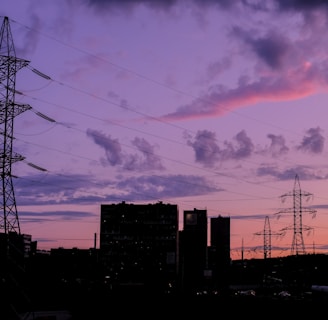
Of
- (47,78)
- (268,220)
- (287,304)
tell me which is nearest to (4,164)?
(47,78)

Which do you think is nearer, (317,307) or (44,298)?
(317,307)

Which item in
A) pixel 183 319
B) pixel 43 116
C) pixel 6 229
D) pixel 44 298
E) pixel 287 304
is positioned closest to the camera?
pixel 6 229

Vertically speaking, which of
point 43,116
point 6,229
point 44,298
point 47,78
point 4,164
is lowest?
point 44,298

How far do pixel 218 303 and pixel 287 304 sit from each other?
316 inches

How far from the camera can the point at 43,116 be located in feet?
192

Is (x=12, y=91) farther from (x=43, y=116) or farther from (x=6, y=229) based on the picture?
(x=6, y=229)

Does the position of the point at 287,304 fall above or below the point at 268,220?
below

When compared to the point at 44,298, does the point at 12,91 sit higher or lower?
higher

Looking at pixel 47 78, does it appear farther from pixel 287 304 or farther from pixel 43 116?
pixel 287 304

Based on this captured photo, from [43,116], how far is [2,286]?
18325 millimetres

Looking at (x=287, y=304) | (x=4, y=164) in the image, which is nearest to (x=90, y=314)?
(x=4, y=164)

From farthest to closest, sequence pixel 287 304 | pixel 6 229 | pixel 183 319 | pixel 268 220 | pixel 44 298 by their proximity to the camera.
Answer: pixel 268 220 → pixel 44 298 → pixel 287 304 → pixel 183 319 → pixel 6 229

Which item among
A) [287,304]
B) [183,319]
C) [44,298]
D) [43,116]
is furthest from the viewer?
[44,298]

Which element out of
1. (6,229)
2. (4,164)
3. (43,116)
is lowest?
(6,229)
